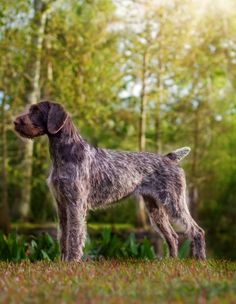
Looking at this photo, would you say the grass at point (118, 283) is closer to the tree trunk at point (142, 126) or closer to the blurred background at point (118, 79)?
the blurred background at point (118, 79)

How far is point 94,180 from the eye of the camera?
8883 mm

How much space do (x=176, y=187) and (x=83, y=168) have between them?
1.61 metres

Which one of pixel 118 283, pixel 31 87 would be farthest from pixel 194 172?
pixel 118 283

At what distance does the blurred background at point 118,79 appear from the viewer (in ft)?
69.4

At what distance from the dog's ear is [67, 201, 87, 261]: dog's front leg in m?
1.01

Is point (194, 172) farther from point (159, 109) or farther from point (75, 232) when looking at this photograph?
point (75, 232)

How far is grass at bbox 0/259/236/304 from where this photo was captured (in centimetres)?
511

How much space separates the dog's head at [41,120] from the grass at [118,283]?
1753 millimetres

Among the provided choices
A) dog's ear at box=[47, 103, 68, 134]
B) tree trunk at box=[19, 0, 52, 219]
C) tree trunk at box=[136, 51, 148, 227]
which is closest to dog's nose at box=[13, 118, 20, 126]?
dog's ear at box=[47, 103, 68, 134]

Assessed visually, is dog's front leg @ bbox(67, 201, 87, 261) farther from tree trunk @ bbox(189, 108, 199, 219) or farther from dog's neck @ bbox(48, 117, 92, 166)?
tree trunk @ bbox(189, 108, 199, 219)

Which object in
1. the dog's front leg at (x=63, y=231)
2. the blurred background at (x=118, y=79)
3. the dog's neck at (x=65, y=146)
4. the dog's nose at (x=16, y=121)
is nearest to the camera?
the dog's nose at (x=16, y=121)

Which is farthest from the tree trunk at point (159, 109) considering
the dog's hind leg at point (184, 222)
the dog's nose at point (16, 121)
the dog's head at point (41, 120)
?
the dog's nose at point (16, 121)

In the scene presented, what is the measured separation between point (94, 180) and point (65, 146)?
70 cm

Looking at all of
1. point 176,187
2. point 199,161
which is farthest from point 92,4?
point 176,187
